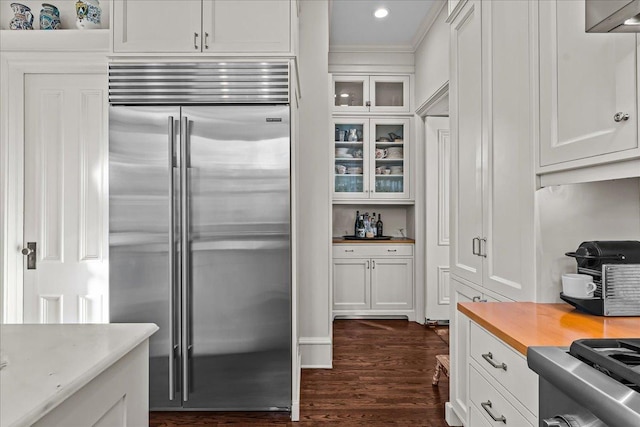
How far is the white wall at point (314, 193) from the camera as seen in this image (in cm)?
313

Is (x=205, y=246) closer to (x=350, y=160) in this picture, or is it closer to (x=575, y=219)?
(x=575, y=219)

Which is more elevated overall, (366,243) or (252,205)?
(252,205)

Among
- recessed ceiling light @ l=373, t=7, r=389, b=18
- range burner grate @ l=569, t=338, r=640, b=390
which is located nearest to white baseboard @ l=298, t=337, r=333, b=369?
range burner grate @ l=569, t=338, r=640, b=390

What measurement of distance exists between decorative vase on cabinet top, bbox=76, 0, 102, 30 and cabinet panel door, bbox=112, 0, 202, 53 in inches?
12.3

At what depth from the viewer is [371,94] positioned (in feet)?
15.3

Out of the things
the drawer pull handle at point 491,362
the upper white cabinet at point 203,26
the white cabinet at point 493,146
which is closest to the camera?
the drawer pull handle at point 491,362

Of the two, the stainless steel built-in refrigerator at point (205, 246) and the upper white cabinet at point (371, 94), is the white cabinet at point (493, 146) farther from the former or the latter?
the upper white cabinet at point (371, 94)

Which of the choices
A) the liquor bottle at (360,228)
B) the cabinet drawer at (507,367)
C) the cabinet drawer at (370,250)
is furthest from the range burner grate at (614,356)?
the liquor bottle at (360,228)

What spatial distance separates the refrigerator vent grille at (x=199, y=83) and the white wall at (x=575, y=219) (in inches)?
58.6

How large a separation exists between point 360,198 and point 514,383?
3507 millimetres

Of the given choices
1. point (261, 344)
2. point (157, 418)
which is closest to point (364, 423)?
point (261, 344)

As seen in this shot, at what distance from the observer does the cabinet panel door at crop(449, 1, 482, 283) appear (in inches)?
79.9

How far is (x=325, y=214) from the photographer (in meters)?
3.15

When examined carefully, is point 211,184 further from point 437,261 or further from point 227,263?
point 437,261
